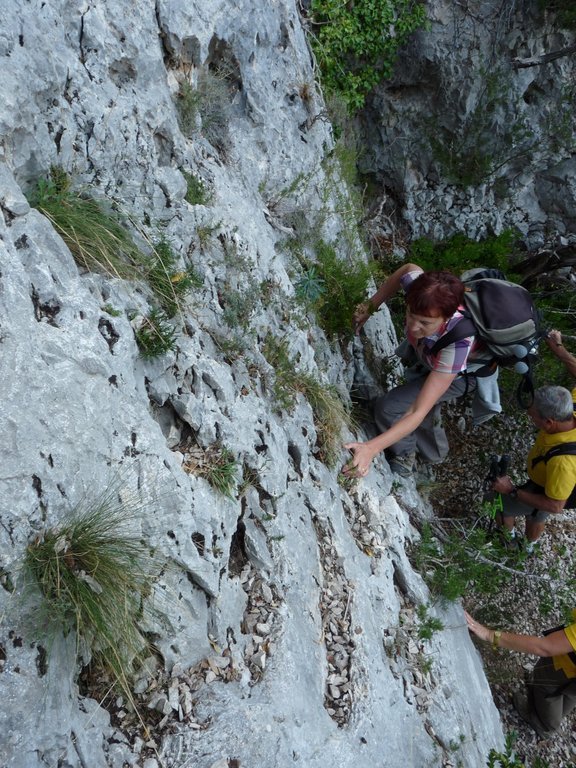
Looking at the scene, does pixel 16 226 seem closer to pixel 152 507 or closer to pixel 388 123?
pixel 152 507

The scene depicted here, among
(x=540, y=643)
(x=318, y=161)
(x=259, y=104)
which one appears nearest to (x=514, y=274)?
(x=318, y=161)

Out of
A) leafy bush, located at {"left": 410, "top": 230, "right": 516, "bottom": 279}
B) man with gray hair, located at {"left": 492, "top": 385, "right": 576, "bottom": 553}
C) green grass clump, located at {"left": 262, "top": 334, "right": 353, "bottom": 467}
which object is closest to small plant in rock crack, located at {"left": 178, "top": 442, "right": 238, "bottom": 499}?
green grass clump, located at {"left": 262, "top": 334, "right": 353, "bottom": 467}

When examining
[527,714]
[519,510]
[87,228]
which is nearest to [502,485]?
[519,510]

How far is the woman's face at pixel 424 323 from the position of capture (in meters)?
3.83

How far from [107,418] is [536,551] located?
18.1ft

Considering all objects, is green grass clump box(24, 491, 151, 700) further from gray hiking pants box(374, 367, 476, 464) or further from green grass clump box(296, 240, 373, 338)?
green grass clump box(296, 240, 373, 338)

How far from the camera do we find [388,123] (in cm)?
885

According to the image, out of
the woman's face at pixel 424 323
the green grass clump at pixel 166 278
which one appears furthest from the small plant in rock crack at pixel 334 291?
the green grass clump at pixel 166 278

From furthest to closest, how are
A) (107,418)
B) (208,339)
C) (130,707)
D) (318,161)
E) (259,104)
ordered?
(318,161) → (259,104) → (208,339) → (107,418) → (130,707)

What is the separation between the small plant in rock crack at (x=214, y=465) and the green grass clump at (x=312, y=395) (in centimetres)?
84

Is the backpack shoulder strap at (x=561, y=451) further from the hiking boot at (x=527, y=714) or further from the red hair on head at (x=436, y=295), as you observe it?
the hiking boot at (x=527, y=714)

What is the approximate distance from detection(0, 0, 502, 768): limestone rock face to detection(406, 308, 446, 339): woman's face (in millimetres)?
1018

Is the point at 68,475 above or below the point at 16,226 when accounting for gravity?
below

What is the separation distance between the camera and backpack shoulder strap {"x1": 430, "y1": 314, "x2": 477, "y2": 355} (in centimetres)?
391
